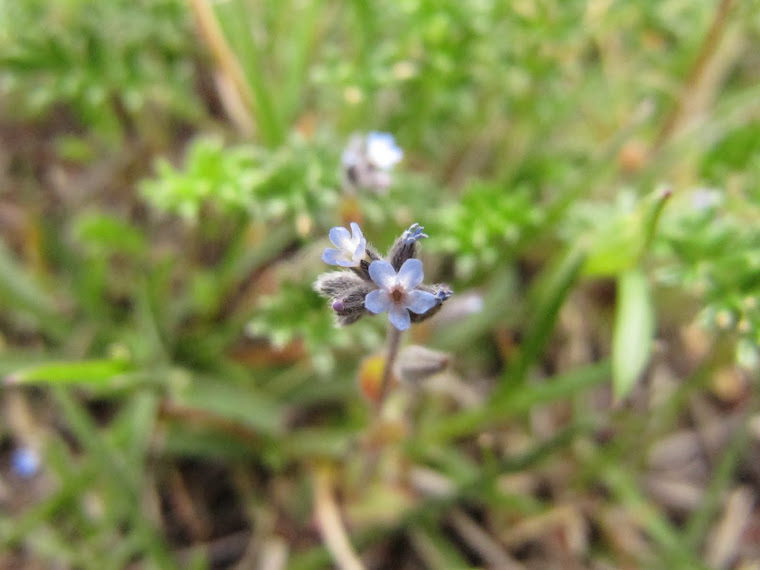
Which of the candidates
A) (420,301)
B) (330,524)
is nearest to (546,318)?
(420,301)

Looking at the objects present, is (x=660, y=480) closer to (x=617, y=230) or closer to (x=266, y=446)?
(x=617, y=230)

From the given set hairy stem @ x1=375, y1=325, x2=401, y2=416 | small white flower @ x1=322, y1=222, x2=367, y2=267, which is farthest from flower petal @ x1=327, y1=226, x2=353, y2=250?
hairy stem @ x1=375, y1=325, x2=401, y2=416

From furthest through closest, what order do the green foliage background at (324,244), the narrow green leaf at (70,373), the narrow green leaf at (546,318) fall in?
the green foliage background at (324,244), the narrow green leaf at (546,318), the narrow green leaf at (70,373)

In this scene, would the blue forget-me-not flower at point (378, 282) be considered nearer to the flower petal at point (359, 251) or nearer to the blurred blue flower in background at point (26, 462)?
the flower petal at point (359, 251)

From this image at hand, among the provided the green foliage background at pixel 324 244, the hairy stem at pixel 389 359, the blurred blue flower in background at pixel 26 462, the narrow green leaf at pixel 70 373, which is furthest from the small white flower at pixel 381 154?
the blurred blue flower in background at pixel 26 462

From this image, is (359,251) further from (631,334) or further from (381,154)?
(631,334)

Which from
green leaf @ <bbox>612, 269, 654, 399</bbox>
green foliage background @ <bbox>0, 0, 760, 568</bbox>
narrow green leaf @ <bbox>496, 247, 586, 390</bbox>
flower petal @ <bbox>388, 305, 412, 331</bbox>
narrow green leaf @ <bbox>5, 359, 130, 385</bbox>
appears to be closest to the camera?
flower petal @ <bbox>388, 305, 412, 331</bbox>

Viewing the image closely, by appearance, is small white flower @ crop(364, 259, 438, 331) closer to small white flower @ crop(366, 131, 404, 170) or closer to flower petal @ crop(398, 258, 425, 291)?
flower petal @ crop(398, 258, 425, 291)
